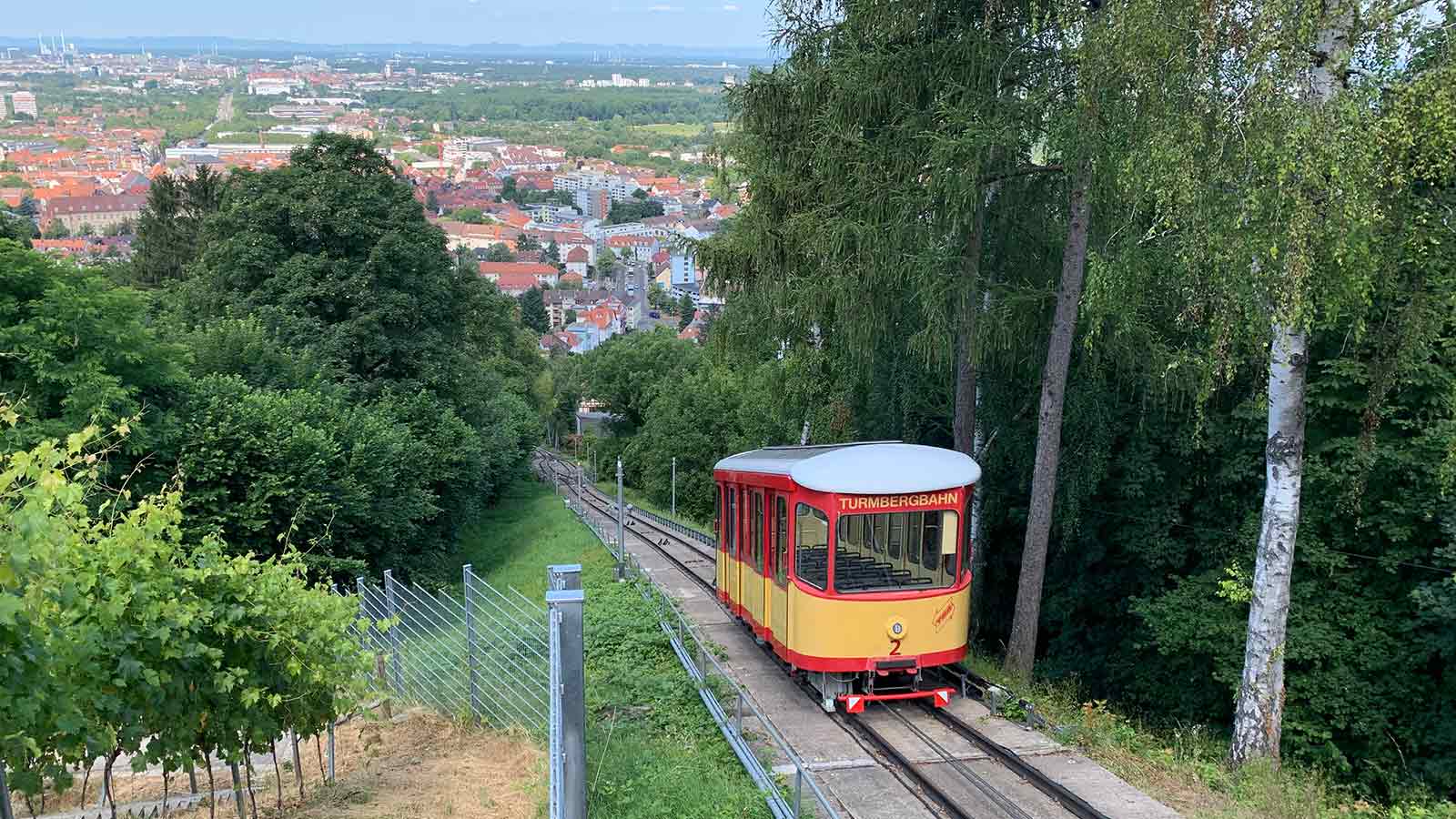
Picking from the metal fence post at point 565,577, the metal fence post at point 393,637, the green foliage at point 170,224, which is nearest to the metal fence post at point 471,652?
the metal fence post at point 393,637

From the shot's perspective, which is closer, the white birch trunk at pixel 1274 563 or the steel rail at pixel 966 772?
the steel rail at pixel 966 772

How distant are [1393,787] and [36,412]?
20.9 m

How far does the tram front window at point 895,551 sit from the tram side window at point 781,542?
92cm

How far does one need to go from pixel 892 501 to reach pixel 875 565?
0.73 m

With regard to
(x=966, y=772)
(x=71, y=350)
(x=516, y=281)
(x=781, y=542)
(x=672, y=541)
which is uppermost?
(x=71, y=350)

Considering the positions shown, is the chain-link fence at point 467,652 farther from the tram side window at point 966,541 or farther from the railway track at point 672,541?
the railway track at point 672,541

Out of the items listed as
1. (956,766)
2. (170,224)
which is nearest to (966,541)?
(956,766)

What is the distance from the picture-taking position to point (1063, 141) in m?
13.3

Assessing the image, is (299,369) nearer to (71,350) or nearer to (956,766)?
(71,350)

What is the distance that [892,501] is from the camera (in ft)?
41.7

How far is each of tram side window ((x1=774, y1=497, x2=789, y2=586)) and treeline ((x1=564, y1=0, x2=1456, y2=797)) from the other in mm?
3184

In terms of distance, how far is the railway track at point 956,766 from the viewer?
10102 mm

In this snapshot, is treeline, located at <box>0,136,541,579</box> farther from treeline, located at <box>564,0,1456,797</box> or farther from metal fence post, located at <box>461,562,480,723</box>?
treeline, located at <box>564,0,1456,797</box>

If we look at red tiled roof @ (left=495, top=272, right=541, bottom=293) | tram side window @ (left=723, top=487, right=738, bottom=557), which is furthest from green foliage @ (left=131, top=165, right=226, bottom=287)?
red tiled roof @ (left=495, top=272, right=541, bottom=293)
